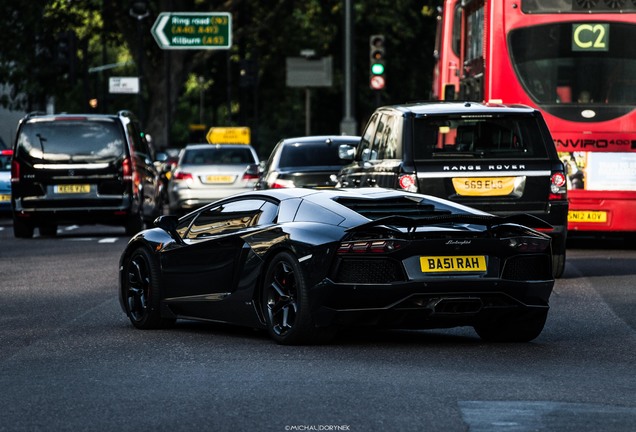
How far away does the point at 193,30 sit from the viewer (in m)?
48.3

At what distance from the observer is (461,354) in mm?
10883

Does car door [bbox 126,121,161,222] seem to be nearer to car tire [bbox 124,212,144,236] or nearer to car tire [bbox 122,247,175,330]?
car tire [bbox 124,212,144,236]

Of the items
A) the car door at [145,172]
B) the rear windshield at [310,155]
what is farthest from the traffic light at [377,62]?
the rear windshield at [310,155]

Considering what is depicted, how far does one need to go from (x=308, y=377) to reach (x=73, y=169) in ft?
55.2

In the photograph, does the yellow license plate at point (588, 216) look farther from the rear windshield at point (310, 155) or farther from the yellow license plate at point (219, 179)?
the yellow license plate at point (219, 179)

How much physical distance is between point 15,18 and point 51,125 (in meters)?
25.3

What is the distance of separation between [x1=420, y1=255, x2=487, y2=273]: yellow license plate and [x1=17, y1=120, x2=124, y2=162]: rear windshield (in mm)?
15494

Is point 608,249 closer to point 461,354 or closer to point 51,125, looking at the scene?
point 51,125

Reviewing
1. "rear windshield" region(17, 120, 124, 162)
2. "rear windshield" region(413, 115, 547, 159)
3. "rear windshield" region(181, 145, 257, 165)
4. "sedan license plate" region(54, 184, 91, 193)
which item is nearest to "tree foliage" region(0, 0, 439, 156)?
"rear windshield" region(181, 145, 257, 165)

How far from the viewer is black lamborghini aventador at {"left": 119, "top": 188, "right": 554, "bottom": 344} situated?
429 inches

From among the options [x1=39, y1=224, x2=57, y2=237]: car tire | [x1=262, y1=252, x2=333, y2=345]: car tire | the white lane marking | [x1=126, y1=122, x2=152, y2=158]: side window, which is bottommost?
[x1=39, y1=224, x2=57, y2=237]: car tire

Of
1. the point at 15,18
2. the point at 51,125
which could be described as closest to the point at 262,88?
the point at 15,18

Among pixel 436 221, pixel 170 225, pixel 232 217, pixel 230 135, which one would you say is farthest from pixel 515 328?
pixel 230 135

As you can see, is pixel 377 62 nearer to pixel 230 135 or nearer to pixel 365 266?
pixel 365 266
